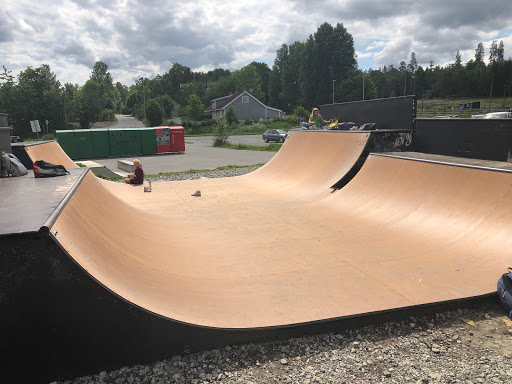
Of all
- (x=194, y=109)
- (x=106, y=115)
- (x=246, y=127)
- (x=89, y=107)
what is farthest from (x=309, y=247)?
(x=106, y=115)

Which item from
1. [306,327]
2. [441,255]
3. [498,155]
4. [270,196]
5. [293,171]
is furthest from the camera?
[293,171]

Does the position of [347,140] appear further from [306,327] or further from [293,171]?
[306,327]

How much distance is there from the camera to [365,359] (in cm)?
288

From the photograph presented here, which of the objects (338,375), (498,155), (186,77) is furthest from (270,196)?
(186,77)

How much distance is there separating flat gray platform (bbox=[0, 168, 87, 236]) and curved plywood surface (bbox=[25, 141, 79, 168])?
10.9ft

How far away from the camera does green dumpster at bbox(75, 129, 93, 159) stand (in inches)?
914

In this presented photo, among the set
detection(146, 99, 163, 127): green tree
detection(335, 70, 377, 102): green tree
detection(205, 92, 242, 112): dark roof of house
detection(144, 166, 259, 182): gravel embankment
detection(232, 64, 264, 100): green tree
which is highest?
detection(232, 64, 264, 100): green tree

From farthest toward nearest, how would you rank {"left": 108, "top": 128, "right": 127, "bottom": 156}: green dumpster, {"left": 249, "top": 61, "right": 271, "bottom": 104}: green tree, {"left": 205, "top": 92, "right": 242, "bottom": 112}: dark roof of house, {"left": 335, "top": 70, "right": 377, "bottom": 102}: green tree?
{"left": 249, "top": 61, "right": 271, "bottom": 104}: green tree < {"left": 335, "top": 70, "right": 377, "bottom": 102}: green tree < {"left": 205, "top": 92, "right": 242, "bottom": 112}: dark roof of house < {"left": 108, "top": 128, "right": 127, "bottom": 156}: green dumpster

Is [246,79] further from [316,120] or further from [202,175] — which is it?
[316,120]

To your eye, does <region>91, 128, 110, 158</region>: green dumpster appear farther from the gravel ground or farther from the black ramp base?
Result: the gravel ground

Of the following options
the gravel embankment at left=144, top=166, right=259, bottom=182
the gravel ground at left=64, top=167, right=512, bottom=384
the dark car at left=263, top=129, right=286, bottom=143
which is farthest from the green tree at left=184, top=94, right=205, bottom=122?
the gravel ground at left=64, top=167, right=512, bottom=384

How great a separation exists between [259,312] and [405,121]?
7469 mm

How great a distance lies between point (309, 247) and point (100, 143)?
2177cm

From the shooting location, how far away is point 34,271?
8.22 ft
